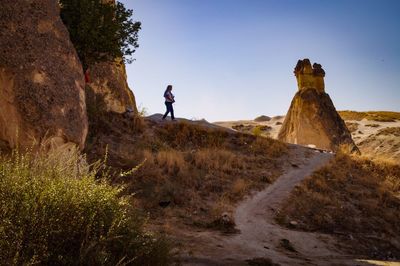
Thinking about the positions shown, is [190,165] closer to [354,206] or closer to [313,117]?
[354,206]

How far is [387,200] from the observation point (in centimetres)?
1345

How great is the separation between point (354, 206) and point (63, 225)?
34.3ft

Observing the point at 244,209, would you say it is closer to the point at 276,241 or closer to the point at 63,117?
the point at 276,241

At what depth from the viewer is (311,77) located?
30.8 metres

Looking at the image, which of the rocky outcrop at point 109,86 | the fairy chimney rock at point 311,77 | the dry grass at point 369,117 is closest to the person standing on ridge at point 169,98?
the rocky outcrop at point 109,86

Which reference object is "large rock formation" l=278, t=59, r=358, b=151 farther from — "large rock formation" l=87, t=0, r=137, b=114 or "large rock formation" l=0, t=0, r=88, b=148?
"large rock formation" l=0, t=0, r=88, b=148

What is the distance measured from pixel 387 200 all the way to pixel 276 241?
6048mm

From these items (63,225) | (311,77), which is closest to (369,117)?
(311,77)

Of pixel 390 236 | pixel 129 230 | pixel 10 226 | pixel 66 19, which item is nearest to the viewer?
pixel 10 226

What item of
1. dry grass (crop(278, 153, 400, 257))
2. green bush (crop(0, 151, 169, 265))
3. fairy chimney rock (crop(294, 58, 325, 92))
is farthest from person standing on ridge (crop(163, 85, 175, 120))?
fairy chimney rock (crop(294, 58, 325, 92))

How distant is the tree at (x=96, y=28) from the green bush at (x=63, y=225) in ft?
26.5

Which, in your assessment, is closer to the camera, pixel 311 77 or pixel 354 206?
pixel 354 206

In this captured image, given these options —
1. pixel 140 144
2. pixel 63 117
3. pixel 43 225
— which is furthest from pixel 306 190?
pixel 43 225

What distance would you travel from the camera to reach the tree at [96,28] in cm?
1188
